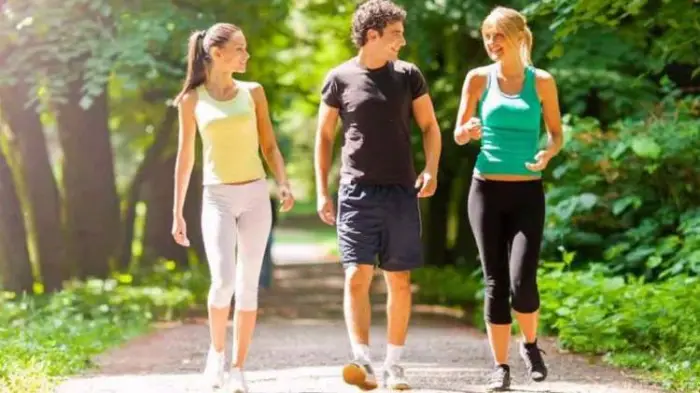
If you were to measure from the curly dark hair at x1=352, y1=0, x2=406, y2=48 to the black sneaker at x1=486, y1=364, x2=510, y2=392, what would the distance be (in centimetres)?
194

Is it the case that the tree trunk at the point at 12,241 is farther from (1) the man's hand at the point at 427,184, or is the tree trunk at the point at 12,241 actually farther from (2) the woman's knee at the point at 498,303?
(2) the woman's knee at the point at 498,303

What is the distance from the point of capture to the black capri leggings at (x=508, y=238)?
731 cm

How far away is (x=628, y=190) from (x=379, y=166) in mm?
5795

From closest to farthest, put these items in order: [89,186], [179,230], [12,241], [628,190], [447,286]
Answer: [179,230]
[628,190]
[12,241]
[89,186]
[447,286]

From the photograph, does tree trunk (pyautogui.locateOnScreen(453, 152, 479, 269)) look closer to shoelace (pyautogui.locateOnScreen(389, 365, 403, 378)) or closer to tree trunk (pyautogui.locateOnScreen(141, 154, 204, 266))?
tree trunk (pyautogui.locateOnScreen(141, 154, 204, 266))

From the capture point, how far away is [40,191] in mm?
16844

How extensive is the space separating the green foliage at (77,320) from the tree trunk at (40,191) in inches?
31.6

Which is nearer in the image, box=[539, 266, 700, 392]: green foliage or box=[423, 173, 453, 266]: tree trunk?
box=[539, 266, 700, 392]: green foliage

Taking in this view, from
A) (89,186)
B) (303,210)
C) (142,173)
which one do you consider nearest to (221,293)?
(89,186)

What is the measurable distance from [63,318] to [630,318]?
18.2 ft

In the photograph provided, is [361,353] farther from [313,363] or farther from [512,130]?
[313,363]

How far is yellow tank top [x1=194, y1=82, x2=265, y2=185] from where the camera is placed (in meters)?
7.32

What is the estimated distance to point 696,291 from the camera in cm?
982

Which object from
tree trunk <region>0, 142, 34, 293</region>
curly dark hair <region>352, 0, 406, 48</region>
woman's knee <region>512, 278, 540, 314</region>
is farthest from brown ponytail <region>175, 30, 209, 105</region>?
tree trunk <region>0, 142, 34, 293</region>
